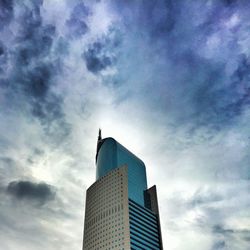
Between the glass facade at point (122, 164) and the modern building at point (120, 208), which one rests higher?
the glass facade at point (122, 164)

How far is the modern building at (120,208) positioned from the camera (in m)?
129

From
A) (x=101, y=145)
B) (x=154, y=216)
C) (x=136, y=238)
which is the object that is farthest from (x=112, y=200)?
(x=101, y=145)

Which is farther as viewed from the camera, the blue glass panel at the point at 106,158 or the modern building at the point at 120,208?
the blue glass panel at the point at 106,158

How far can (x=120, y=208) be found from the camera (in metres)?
134

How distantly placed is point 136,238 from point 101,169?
176ft

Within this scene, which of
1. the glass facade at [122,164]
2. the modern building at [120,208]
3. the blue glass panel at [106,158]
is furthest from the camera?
the blue glass panel at [106,158]

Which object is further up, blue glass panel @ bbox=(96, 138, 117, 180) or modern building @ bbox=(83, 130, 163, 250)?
blue glass panel @ bbox=(96, 138, 117, 180)

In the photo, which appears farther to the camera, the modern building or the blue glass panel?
the blue glass panel

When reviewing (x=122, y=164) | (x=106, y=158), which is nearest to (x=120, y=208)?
(x=122, y=164)

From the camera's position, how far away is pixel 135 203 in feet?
478

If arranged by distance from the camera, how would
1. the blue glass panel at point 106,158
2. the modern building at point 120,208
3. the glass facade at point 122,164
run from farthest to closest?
the blue glass panel at point 106,158 → the glass facade at point 122,164 → the modern building at point 120,208

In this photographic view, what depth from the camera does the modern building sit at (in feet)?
424

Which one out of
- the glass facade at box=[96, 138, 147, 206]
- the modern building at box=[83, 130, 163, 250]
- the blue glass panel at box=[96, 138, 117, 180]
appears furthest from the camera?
the blue glass panel at box=[96, 138, 117, 180]

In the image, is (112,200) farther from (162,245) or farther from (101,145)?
(101,145)
